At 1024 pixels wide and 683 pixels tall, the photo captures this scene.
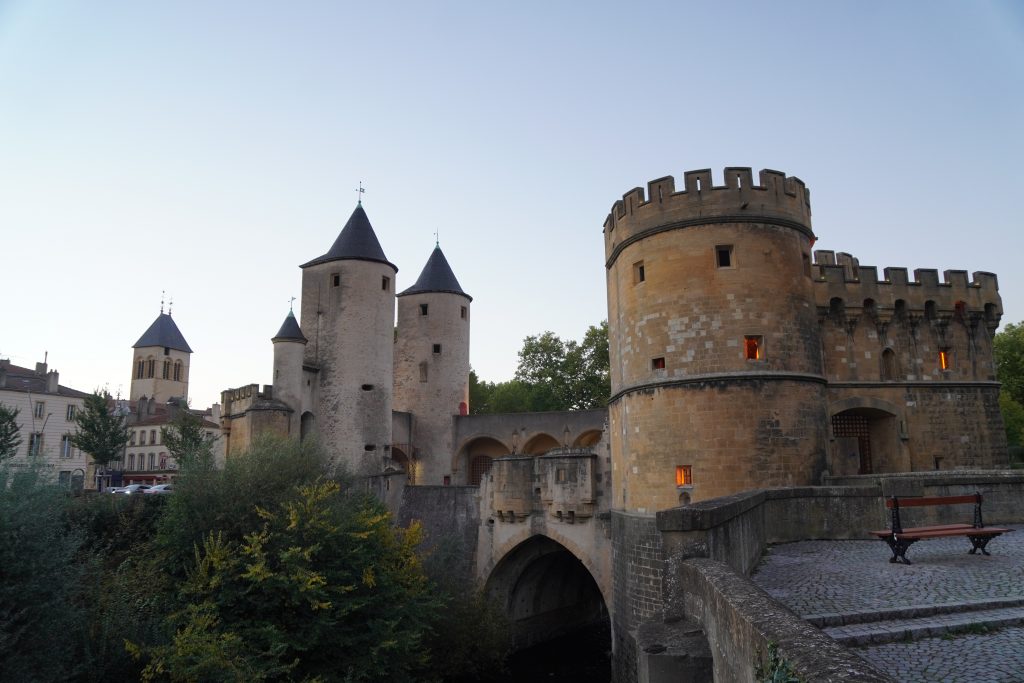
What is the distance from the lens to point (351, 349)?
95.1 feet

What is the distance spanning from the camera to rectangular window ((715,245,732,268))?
15555mm

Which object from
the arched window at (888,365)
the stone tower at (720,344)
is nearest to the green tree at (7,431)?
the stone tower at (720,344)

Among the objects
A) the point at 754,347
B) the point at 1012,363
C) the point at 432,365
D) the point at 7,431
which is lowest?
the point at 7,431

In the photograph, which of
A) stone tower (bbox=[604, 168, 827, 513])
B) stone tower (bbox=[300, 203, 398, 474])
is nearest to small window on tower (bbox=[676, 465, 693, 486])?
stone tower (bbox=[604, 168, 827, 513])

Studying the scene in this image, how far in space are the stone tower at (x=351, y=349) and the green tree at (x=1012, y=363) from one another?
34825 mm

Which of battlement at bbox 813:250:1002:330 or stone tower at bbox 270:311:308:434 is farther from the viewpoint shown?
stone tower at bbox 270:311:308:434

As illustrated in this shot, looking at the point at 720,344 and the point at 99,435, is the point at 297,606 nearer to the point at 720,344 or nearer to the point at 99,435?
the point at 720,344

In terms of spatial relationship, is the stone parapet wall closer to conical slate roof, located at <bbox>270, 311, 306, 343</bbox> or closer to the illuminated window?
the illuminated window

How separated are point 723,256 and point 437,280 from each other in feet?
69.8

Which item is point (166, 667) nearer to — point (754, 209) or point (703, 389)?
point (703, 389)

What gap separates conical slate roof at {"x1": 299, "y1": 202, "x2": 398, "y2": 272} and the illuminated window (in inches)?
732

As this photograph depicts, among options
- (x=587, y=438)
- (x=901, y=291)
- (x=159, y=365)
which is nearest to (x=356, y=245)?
(x=587, y=438)

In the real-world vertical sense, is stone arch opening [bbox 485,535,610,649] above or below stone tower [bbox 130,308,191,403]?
below

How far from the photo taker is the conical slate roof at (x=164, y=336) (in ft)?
221
